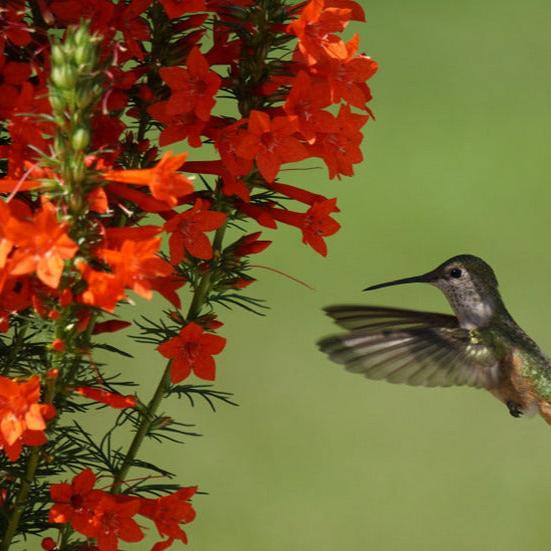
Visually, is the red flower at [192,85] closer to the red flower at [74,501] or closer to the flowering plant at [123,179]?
the flowering plant at [123,179]

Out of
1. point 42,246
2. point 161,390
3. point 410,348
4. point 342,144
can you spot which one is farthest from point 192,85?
point 410,348

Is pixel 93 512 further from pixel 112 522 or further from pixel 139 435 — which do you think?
pixel 139 435

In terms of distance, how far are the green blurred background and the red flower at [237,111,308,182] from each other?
12.6 feet

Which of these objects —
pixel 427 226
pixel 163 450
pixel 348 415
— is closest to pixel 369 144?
pixel 427 226

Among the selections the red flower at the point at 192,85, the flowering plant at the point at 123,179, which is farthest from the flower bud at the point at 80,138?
the red flower at the point at 192,85

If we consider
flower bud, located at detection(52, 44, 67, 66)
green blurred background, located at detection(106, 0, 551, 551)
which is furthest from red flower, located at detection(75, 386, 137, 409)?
green blurred background, located at detection(106, 0, 551, 551)

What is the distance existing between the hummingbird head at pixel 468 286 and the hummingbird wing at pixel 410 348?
4 centimetres

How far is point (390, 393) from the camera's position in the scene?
A: 662 cm

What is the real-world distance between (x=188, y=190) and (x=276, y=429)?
178 inches

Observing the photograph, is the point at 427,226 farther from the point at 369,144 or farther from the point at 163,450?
the point at 163,450

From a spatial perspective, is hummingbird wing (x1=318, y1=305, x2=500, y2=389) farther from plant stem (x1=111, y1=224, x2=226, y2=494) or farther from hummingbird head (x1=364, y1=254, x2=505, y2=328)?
plant stem (x1=111, y1=224, x2=226, y2=494)

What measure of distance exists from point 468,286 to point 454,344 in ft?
0.49

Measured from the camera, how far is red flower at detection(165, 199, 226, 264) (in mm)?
2098

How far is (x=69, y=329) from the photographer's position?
1946 millimetres
